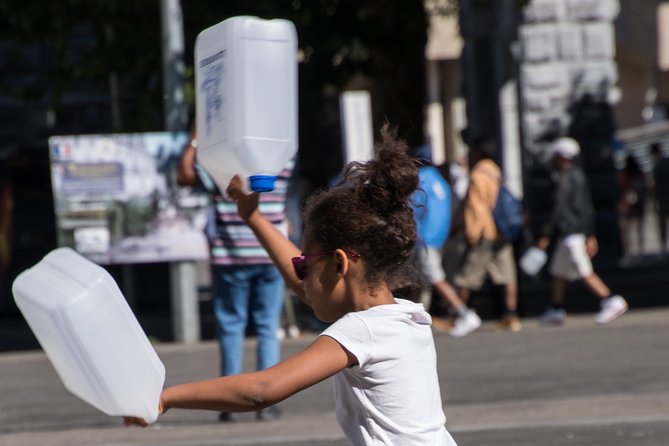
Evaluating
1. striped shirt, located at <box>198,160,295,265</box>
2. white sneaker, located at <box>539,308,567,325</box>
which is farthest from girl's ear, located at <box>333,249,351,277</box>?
white sneaker, located at <box>539,308,567,325</box>

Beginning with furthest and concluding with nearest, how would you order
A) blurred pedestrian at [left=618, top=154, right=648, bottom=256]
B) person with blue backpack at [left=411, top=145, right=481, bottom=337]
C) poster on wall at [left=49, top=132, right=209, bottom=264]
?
blurred pedestrian at [left=618, top=154, right=648, bottom=256]
poster on wall at [left=49, top=132, right=209, bottom=264]
person with blue backpack at [left=411, top=145, right=481, bottom=337]

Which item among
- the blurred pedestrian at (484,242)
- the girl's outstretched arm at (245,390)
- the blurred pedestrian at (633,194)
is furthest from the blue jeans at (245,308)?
the blurred pedestrian at (633,194)

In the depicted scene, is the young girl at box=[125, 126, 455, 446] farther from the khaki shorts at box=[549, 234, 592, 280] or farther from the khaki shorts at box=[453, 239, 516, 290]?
the khaki shorts at box=[453, 239, 516, 290]

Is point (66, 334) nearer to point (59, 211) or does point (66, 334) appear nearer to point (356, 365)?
point (356, 365)

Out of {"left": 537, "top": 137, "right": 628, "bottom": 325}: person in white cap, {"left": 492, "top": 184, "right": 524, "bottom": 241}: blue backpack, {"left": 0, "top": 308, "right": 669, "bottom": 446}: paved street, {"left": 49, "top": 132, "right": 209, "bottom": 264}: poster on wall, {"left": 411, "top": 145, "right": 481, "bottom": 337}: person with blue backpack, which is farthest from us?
{"left": 492, "top": 184, "right": 524, "bottom": 241}: blue backpack

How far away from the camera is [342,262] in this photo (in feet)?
10.1

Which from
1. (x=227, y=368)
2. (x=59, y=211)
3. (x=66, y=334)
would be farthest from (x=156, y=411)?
(x=59, y=211)

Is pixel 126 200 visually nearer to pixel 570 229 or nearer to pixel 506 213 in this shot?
pixel 506 213

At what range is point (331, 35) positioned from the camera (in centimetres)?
1446

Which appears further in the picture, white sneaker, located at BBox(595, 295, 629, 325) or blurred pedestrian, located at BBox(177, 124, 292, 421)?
white sneaker, located at BBox(595, 295, 629, 325)

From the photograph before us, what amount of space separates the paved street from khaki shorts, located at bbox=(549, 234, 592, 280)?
0.48 metres

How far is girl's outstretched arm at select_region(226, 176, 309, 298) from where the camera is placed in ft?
11.6

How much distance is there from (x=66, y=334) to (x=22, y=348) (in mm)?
10041

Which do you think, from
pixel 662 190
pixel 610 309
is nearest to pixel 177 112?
pixel 610 309
